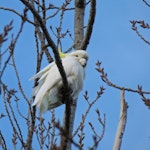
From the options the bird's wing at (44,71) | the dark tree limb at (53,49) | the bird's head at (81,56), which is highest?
the bird's head at (81,56)

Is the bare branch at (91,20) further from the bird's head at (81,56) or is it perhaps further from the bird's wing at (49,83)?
the bird's wing at (49,83)

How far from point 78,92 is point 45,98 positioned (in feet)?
1.28

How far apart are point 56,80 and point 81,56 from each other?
39cm

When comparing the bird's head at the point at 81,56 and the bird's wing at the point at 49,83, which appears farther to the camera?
the bird's head at the point at 81,56

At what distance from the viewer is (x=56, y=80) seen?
3852mm

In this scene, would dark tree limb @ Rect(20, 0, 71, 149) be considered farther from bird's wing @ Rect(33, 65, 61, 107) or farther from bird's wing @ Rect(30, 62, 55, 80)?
bird's wing @ Rect(30, 62, 55, 80)

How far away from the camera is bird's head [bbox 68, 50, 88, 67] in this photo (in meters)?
4.05

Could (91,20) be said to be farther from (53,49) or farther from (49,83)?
(53,49)

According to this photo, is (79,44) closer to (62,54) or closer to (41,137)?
(62,54)

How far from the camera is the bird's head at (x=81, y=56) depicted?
405cm

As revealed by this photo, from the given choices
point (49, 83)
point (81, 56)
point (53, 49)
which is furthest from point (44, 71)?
point (53, 49)

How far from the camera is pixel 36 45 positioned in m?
3.93

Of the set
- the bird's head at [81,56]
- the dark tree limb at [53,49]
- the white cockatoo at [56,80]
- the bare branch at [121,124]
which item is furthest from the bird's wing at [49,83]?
the bare branch at [121,124]

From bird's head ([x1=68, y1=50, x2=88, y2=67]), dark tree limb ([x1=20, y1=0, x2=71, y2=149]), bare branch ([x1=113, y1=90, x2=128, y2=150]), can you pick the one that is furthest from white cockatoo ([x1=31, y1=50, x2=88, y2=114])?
bare branch ([x1=113, y1=90, x2=128, y2=150])
